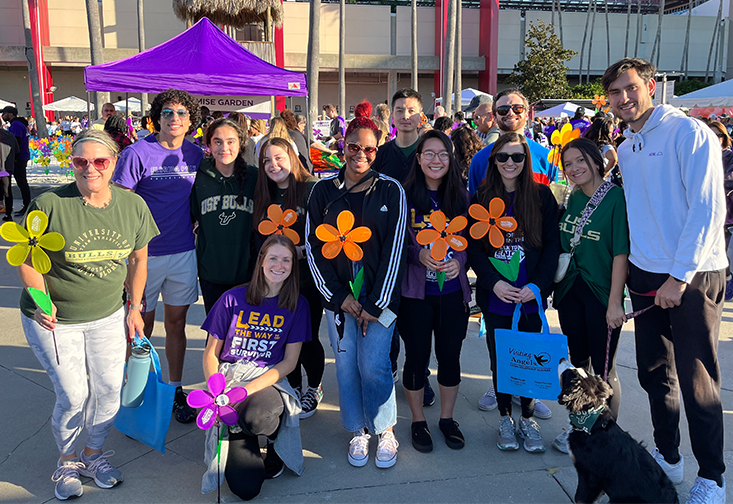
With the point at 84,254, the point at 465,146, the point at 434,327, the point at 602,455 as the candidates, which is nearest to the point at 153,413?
the point at 84,254

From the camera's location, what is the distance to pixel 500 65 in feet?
116

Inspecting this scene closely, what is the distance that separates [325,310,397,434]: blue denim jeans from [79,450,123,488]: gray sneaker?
3.98 feet

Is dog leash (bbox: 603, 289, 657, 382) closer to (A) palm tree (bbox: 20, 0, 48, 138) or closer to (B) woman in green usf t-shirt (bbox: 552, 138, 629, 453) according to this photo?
(B) woman in green usf t-shirt (bbox: 552, 138, 629, 453)

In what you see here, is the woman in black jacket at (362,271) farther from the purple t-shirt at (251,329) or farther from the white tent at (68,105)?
the white tent at (68,105)

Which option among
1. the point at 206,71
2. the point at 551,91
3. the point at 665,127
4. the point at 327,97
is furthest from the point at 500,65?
the point at 665,127

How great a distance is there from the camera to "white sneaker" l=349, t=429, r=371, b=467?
9.57 ft

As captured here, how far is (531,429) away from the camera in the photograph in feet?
10.1

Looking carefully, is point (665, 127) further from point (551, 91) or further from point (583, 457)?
point (551, 91)

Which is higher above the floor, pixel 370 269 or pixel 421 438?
pixel 370 269

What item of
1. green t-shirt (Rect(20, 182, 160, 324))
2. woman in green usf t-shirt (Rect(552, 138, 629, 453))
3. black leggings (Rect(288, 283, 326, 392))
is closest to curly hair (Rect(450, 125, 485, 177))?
woman in green usf t-shirt (Rect(552, 138, 629, 453))

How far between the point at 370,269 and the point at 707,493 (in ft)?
6.27

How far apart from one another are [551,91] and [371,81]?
12.8 meters

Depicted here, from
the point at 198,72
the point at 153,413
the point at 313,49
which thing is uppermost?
the point at 313,49

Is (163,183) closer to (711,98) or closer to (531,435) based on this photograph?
(531,435)
